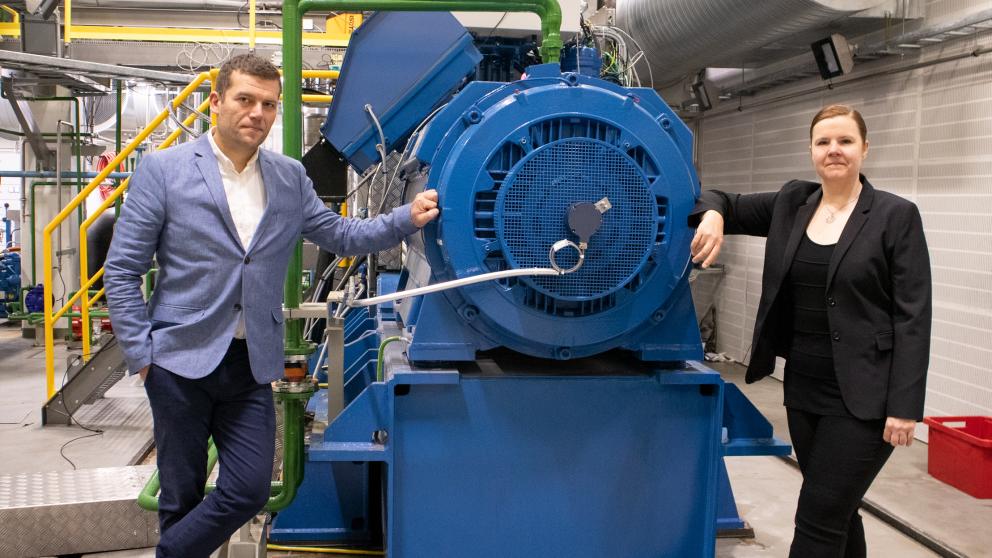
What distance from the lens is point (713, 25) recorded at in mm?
4953

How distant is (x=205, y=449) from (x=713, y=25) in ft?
13.0

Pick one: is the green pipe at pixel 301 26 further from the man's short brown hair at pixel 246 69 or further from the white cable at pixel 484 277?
the white cable at pixel 484 277

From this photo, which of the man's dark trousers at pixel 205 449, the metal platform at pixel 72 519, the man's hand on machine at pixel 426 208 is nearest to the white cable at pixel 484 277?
the man's hand on machine at pixel 426 208

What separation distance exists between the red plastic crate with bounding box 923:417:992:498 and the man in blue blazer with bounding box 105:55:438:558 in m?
3.22

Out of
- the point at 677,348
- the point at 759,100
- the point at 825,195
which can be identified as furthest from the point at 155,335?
the point at 759,100

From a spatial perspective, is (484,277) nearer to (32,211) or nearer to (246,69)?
(246,69)

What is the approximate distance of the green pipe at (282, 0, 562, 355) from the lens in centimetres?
240

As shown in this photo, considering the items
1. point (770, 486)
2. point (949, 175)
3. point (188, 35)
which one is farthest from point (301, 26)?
point (188, 35)

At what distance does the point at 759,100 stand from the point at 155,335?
6007 millimetres

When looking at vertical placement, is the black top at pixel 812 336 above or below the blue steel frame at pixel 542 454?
above

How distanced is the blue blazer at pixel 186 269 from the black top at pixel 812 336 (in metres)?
1.38

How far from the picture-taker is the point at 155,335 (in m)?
2.06

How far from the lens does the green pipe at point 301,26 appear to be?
2.40m

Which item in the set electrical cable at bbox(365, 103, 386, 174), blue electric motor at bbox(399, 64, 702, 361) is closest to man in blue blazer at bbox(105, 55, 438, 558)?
blue electric motor at bbox(399, 64, 702, 361)
